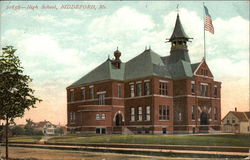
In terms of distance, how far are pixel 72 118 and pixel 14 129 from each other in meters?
21.7

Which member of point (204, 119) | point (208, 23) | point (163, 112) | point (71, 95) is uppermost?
point (208, 23)

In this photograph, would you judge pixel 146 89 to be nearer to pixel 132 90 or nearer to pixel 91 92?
pixel 132 90

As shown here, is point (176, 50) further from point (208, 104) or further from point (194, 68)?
point (208, 104)

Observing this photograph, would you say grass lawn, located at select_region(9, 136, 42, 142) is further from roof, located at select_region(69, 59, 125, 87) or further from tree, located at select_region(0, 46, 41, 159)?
roof, located at select_region(69, 59, 125, 87)

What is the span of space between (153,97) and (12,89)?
74.3 ft

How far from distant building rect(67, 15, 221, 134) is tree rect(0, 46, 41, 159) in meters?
19.1

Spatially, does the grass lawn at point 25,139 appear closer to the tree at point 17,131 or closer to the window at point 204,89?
the tree at point 17,131

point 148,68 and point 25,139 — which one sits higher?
point 148,68

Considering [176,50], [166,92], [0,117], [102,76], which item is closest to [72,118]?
[102,76]

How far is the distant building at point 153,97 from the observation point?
41.5 meters

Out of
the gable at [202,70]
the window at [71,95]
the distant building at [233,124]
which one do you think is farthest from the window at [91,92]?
the distant building at [233,124]

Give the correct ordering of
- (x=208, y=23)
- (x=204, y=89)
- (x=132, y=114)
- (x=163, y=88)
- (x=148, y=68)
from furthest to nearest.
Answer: (x=132, y=114), (x=204, y=89), (x=163, y=88), (x=148, y=68), (x=208, y=23)

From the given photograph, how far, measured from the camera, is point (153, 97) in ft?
136

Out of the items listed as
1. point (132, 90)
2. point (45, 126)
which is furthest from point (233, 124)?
point (45, 126)
